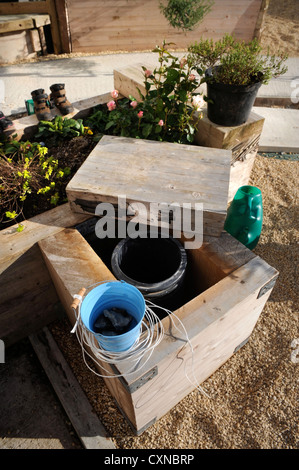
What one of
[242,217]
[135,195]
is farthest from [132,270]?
[242,217]

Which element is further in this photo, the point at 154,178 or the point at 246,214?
the point at 246,214

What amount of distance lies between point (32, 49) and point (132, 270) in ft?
21.2

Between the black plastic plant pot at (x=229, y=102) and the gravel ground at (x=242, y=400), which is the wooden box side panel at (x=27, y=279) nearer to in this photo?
the gravel ground at (x=242, y=400)

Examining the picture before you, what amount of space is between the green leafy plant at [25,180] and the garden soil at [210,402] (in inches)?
44.5

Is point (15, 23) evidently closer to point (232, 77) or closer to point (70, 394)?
point (232, 77)

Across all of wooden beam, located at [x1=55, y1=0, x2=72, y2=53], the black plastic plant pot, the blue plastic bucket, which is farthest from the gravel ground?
wooden beam, located at [x1=55, y1=0, x2=72, y2=53]

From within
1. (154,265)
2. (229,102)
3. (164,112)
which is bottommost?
(154,265)

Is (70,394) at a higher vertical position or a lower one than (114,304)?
lower

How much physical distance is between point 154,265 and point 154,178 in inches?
29.5

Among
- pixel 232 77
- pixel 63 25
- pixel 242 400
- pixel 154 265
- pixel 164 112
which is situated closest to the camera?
pixel 242 400

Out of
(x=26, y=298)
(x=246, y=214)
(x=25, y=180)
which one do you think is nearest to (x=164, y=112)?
(x=246, y=214)

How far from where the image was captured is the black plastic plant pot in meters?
2.89

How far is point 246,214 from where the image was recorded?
9.73ft

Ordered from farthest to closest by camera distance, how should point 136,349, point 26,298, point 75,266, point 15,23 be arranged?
point 15,23 → point 26,298 → point 75,266 → point 136,349
